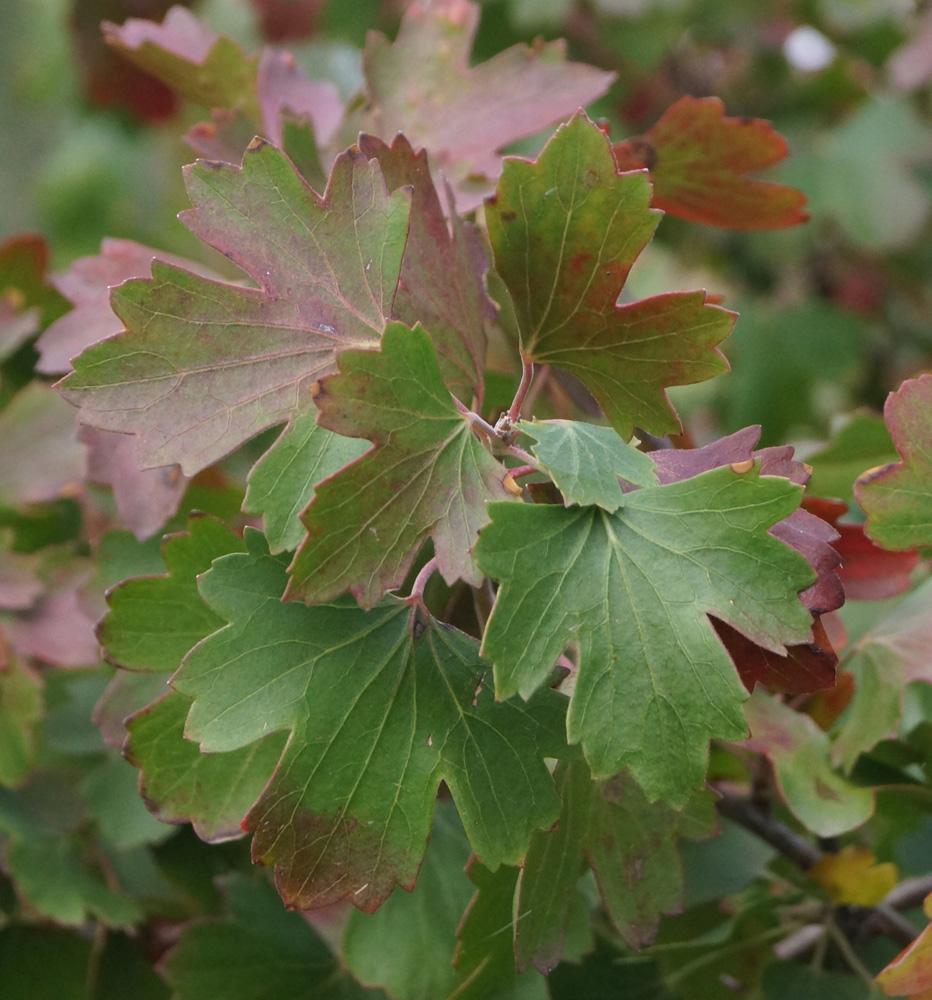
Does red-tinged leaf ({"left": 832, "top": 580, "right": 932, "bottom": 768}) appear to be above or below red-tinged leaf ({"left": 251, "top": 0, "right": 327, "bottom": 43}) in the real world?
below

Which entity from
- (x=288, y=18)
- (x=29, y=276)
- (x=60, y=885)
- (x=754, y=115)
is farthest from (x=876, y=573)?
(x=288, y=18)

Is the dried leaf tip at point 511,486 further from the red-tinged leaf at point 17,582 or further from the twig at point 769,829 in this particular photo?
the red-tinged leaf at point 17,582

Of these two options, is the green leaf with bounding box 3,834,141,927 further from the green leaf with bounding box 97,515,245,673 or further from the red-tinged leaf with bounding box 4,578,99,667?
the green leaf with bounding box 97,515,245,673

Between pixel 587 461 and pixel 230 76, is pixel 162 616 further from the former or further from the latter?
pixel 230 76

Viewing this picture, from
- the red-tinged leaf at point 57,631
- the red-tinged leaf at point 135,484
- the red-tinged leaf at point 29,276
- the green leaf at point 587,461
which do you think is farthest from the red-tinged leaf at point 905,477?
the red-tinged leaf at point 29,276

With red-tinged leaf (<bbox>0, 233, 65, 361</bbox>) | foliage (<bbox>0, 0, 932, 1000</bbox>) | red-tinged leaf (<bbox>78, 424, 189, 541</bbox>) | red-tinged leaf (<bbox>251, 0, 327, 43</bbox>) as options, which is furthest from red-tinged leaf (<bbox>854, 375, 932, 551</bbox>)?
red-tinged leaf (<bbox>251, 0, 327, 43</bbox>)
